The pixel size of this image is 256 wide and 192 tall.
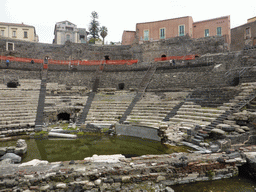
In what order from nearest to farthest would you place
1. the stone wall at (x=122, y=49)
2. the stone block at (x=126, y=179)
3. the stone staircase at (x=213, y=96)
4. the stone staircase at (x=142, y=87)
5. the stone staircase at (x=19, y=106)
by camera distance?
the stone block at (x=126, y=179)
the stone staircase at (x=213, y=96)
the stone staircase at (x=19, y=106)
the stone staircase at (x=142, y=87)
the stone wall at (x=122, y=49)

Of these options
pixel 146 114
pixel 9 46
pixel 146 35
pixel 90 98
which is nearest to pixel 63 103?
pixel 90 98

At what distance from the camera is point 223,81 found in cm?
1620

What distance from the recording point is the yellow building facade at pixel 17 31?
118ft

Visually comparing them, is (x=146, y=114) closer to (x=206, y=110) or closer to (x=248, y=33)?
(x=206, y=110)

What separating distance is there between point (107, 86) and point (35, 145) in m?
12.7

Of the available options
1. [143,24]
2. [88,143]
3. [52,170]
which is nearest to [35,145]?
[88,143]

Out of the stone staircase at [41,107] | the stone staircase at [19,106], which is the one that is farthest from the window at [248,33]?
the stone staircase at [19,106]

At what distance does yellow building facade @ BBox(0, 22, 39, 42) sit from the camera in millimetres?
35969

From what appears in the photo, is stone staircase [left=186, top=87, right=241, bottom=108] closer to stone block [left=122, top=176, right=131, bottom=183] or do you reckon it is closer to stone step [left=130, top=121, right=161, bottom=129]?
stone step [left=130, top=121, right=161, bottom=129]

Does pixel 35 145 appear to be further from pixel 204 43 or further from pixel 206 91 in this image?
pixel 204 43

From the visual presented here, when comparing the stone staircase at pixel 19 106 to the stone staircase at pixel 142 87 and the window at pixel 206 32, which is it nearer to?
the stone staircase at pixel 142 87

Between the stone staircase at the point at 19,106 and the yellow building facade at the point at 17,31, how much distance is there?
74.2 feet

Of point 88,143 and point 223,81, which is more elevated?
point 223,81

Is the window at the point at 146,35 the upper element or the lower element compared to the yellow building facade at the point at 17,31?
lower
